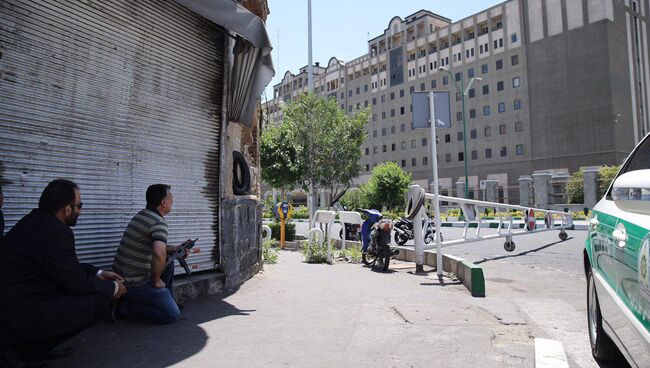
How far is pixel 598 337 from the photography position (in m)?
3.30

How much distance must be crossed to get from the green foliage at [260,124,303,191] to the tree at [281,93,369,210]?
0.29 m

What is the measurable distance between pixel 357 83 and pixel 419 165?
20.0m

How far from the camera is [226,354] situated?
3.42 m

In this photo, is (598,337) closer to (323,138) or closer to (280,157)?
(323,138)

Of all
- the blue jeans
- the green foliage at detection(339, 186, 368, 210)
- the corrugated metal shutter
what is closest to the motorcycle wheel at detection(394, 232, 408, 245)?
the corrugated metal shutter

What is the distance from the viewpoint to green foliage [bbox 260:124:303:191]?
2875 centimetres

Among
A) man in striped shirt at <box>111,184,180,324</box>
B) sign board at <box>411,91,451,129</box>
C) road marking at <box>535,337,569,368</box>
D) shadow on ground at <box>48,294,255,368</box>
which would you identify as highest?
sign board at <box>411,91,451,129</box>

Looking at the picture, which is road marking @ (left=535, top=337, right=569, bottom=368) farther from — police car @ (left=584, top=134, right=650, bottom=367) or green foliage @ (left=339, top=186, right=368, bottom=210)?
green foliage @ (left=339, top=186, right=368, bottom=210)

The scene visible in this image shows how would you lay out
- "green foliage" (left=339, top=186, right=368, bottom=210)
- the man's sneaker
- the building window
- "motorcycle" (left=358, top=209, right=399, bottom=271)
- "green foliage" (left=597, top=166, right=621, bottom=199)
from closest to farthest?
the man's sneaker < "motorcycle" (left=358, top=209, right=399, bottom=271) < "green foliage" (left=597, top=166, right=621, bottom=199) < "green foliage" (left=339, top=186, right=368, bottom=210) < the building window

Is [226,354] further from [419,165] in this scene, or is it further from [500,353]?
[419,165]

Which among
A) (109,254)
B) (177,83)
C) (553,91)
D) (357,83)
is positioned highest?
(357,83)

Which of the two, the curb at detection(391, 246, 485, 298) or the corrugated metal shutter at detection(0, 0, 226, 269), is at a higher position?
the corrugated metal shutter at detection(0, 0, 226, 269)

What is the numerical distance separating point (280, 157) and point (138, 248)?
24.9 meters

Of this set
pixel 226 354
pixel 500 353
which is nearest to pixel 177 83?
pixel 226 354
